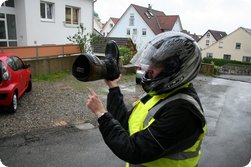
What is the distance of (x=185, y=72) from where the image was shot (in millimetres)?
1383

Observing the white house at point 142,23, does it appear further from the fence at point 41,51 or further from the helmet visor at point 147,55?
the helmet visor at point 147,55

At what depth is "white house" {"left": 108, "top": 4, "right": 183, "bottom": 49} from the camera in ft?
129

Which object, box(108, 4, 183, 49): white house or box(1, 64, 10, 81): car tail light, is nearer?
box(1, 64, 10, 81): car tail light

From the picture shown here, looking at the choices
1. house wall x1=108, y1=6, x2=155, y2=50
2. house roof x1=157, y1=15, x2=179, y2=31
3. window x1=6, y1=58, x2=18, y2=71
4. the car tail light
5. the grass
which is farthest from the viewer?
house roof x1=157, y1=15, x2=179, y2=31

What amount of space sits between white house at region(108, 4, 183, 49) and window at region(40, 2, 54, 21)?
24.0m

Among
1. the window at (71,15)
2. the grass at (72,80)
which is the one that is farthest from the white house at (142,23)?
the grass at (72,80)

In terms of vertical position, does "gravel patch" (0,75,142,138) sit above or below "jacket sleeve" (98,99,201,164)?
below

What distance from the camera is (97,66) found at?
1.51 m

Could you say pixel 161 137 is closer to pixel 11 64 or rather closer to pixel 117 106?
pixel 117 106

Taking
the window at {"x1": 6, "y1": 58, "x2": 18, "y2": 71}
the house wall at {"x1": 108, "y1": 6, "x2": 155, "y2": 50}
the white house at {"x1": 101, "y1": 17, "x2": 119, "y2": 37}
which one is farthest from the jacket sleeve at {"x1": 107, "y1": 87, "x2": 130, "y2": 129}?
the white house at {"x1": 101, "y1": 17, "x2": 119, "y2": 37}

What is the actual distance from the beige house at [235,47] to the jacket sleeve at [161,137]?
44733mm

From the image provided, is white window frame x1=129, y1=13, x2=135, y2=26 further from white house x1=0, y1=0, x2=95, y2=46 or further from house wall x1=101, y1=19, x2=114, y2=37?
white house x1=0, y1=0, x2=95, y2=46

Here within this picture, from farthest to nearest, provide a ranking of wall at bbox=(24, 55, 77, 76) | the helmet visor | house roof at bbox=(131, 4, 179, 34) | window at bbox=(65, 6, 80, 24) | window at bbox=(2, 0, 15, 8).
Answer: house roof at bbox=(131, 4, 179, 34) → window at bbox=(65, 6, 80, 24) → window at bbox=(2, 0, 15, 8) → wall at bbox=(24, 55, 77, 76) → the helmet visor

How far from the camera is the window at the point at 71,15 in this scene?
17138 millimetres
